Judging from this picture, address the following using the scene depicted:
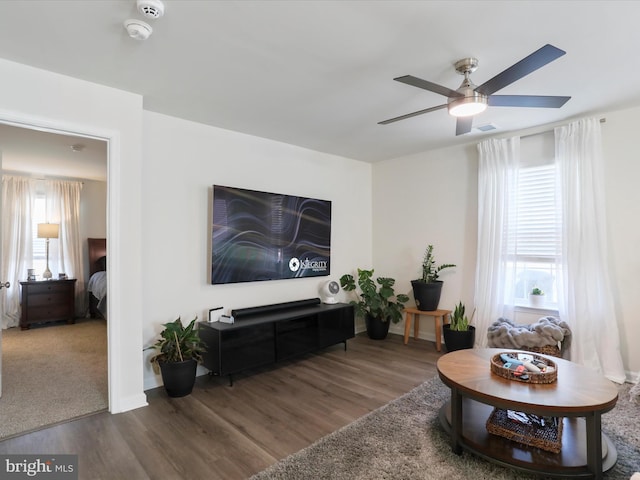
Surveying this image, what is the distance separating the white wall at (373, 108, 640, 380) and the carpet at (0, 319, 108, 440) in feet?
12.3

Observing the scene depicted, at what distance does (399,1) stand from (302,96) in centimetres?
126

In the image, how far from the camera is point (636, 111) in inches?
127

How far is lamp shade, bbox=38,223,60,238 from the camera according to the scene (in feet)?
18.2

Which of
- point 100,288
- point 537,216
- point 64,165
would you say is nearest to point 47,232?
point 64,165

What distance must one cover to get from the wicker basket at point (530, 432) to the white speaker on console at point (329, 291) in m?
2.37

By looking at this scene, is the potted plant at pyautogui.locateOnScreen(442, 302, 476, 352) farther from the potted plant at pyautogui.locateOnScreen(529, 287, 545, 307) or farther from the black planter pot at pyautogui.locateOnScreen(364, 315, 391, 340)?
the black planter pot at pyautogui.locateOnScreen(364, 315, 391, 340)

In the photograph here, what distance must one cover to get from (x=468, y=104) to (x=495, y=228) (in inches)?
82.7

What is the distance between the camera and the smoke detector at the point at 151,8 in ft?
5.62

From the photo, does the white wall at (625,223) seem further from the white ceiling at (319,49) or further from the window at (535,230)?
the window at (535,230)

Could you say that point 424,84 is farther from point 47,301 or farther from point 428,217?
point 47,301

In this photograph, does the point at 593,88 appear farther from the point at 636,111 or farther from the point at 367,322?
the point at 367,322

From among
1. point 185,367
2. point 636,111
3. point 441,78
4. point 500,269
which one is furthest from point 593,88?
point 185,367

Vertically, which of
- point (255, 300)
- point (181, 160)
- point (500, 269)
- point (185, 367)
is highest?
point (181, 160)

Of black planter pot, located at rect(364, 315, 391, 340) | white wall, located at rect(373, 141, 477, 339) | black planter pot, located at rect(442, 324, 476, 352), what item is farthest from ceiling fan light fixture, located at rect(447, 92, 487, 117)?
black planter pot, located at rect(364, 315, 391, 340)
